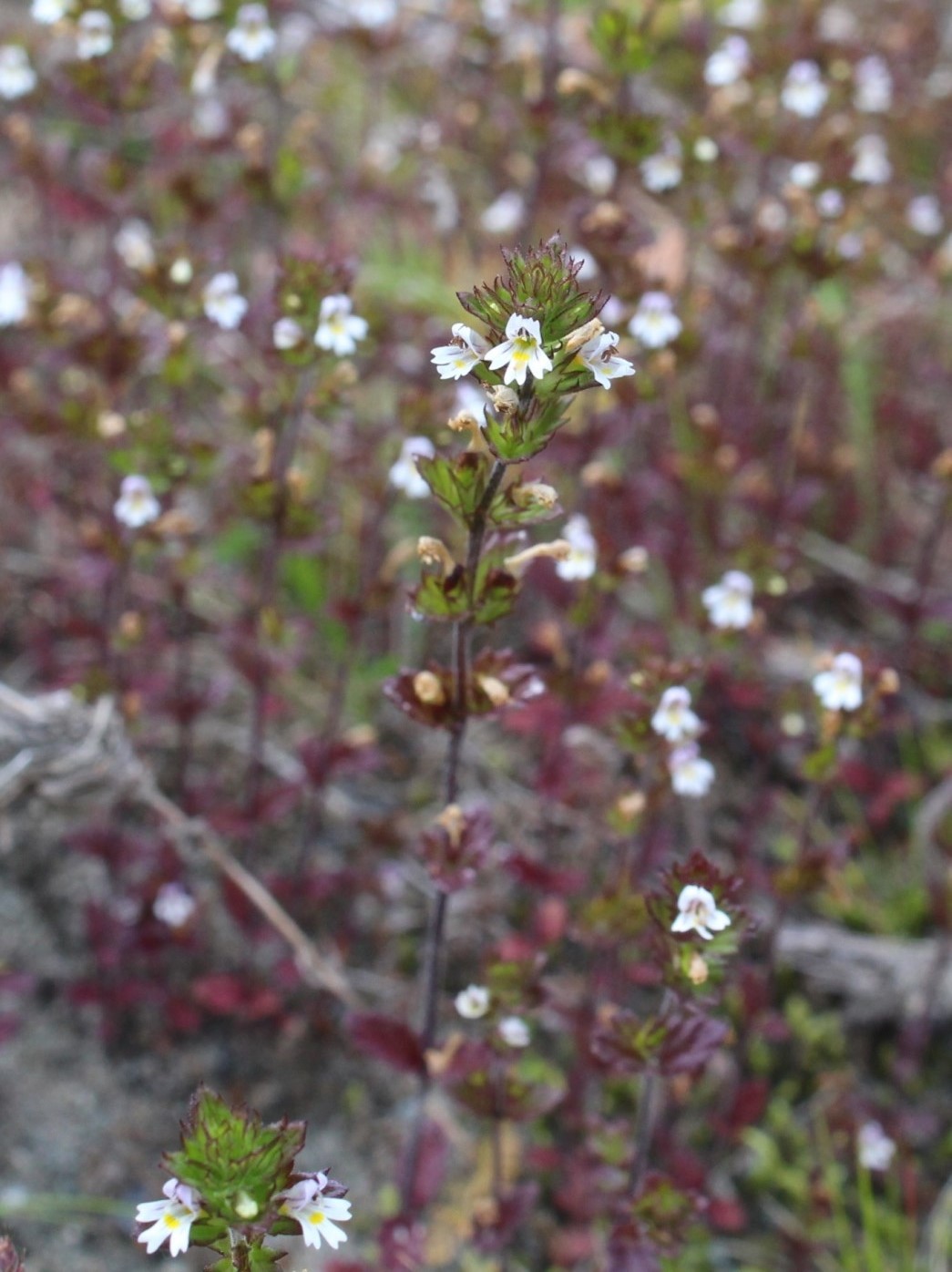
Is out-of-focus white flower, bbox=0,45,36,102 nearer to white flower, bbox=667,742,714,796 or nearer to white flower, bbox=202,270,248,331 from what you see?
white flower, bbox=202,270,248,331

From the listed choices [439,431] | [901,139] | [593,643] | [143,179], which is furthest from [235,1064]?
[901,139]

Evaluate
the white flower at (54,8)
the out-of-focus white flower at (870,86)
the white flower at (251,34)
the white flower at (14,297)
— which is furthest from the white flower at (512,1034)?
the out-of-focus white flower at (870,86)

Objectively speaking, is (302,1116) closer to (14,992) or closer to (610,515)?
(14,992)

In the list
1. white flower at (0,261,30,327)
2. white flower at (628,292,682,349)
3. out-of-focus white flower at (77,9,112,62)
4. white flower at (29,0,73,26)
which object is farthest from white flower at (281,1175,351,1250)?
white flower at (29,0,73,26)

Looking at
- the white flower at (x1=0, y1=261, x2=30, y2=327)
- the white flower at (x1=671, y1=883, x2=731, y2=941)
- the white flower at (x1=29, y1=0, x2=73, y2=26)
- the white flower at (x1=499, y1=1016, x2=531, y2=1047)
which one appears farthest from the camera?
the white flower at (x1=0, y1=261, x2=30, y2=327)

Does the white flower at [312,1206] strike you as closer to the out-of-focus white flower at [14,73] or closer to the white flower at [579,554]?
the white flower at [579,554]

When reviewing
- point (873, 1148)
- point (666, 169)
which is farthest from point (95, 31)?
point (873, 1148)

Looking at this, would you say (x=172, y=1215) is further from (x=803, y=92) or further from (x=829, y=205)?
(x=803, y=92)
